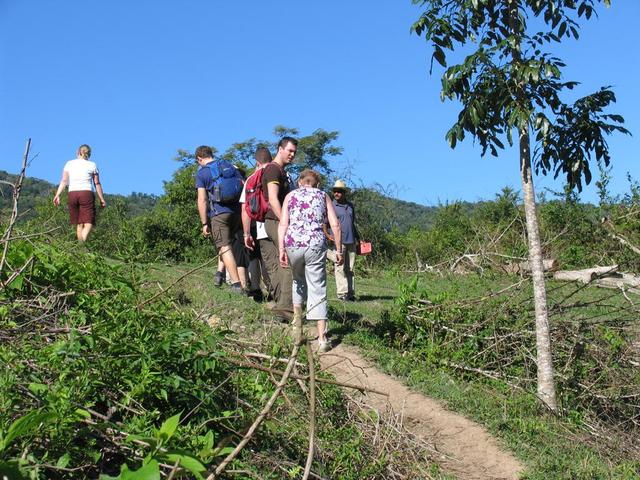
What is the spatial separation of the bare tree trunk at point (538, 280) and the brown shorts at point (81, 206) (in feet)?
21.1

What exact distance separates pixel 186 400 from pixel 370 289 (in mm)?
9379

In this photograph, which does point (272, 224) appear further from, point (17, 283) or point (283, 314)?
point (17, 283)

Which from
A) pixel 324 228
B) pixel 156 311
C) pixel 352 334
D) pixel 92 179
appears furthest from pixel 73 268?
pixel 92 179

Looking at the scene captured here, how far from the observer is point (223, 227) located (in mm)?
9016

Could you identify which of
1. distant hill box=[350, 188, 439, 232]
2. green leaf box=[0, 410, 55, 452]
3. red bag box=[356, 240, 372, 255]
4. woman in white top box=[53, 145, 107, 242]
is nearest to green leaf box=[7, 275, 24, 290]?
green leaf box=[0, 410, 55, 452]

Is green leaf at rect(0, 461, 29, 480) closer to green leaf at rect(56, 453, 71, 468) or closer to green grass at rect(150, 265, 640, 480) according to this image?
green leaf at rect(56, 453, 71, 468)

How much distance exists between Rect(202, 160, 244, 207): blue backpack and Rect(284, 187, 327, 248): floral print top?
6.51ft

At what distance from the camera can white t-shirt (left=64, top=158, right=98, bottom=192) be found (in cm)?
1027

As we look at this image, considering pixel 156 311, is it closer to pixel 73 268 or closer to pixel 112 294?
pixel 112 294

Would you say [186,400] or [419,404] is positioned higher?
[186,400]

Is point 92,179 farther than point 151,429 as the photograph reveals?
Yes

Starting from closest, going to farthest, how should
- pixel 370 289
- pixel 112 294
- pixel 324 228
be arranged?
pixel 112 294 → pixel 324 228 → pixel 370 289

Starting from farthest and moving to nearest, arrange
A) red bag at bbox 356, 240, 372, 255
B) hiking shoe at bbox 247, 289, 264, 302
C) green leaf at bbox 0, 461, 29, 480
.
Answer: red bag at bbox 356, 240, 372, 255
hiking shoe at bbox 247, 289, 264, 302
green leaf at bbox 0, 461, 29, 480

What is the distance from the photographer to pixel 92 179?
1043cm
